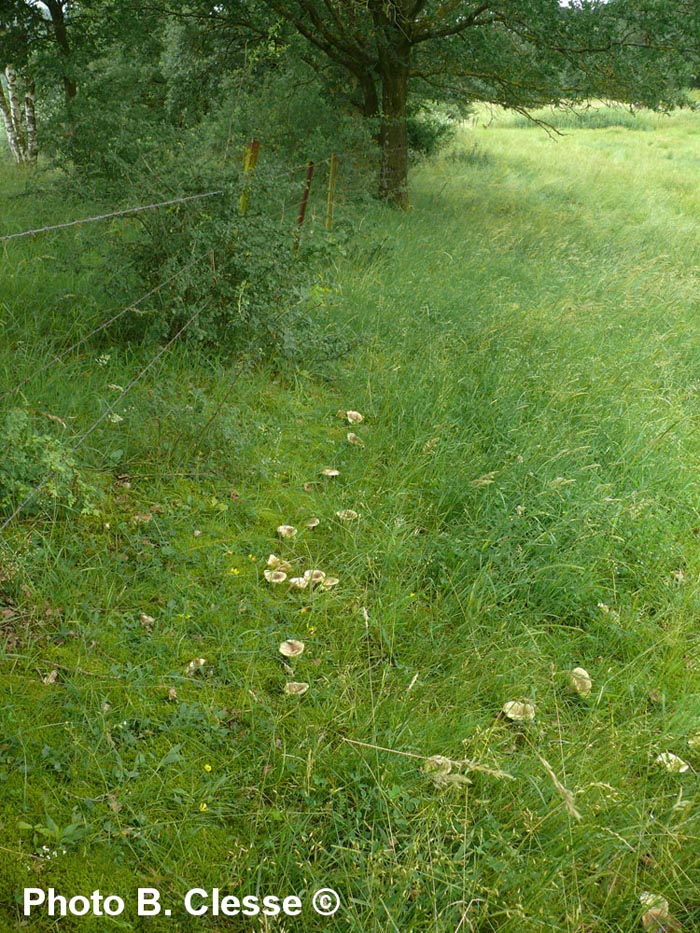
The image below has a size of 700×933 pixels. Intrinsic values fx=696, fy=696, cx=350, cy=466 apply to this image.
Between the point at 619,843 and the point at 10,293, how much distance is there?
5134 millimetres

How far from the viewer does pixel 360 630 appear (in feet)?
9.74

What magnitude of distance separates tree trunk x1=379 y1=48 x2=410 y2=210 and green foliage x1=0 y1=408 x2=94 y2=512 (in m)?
8.66

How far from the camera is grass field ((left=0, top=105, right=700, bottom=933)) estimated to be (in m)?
2.09

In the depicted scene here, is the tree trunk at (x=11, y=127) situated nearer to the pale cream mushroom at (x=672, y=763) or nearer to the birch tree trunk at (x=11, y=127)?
the birch tree trunk at (x=11, y=127)

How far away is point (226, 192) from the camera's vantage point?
4.76m

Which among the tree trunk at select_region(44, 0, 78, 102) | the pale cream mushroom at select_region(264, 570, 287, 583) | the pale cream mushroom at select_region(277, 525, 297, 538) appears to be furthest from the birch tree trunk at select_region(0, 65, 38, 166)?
the pale cream mushroom at select_region(264, 570, 287, 583)

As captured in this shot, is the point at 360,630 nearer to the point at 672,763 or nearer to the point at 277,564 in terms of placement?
the point at 277,564

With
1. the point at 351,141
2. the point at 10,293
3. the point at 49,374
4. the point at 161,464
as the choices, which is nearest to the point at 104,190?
the point at 10,293

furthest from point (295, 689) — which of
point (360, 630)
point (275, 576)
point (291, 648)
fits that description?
point (275, 576)

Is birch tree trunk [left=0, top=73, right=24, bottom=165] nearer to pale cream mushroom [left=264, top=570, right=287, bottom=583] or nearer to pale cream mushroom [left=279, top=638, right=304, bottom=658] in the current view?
pale cream mushroom [left=264, top=570, right=287, bottom=583]

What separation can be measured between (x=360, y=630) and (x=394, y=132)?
32.9 ft

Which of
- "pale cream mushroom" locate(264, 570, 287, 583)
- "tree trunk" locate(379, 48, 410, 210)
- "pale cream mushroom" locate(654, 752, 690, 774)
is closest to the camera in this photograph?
"pale cream mushroom" locate(654, 752, 690, 774)

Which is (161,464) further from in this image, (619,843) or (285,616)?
(619,843)

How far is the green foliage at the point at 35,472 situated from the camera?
300cm
